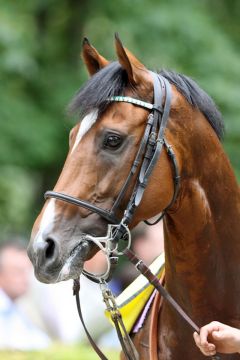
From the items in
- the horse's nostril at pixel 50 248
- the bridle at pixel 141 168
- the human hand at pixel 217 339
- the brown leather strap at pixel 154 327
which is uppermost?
the bridle at pixel 141 168

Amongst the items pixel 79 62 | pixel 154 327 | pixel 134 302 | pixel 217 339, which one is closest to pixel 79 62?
pixel 79 62

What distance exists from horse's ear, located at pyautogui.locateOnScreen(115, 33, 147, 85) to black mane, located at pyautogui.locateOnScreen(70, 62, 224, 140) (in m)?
0.04

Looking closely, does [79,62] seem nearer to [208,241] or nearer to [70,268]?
[208,241]

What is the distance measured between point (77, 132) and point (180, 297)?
0.94 m

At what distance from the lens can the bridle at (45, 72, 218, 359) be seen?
3.33 metres

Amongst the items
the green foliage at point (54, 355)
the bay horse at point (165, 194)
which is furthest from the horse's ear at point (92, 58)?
the green foliage at point (54, 355)

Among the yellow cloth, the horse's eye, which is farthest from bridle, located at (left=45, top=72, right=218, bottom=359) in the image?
the yellow cloth

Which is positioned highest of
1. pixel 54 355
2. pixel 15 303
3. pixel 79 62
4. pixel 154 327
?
pixel 79 62

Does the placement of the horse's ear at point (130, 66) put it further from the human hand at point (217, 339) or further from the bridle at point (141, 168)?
the human hand at point (217, 339)

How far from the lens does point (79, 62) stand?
41.0 ft

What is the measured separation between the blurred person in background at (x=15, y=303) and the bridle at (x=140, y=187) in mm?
3236

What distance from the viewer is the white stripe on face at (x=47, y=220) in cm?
323

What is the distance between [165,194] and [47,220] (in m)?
0.55

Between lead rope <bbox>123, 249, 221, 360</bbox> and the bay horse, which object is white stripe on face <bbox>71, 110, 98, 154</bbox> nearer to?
the bay horse
